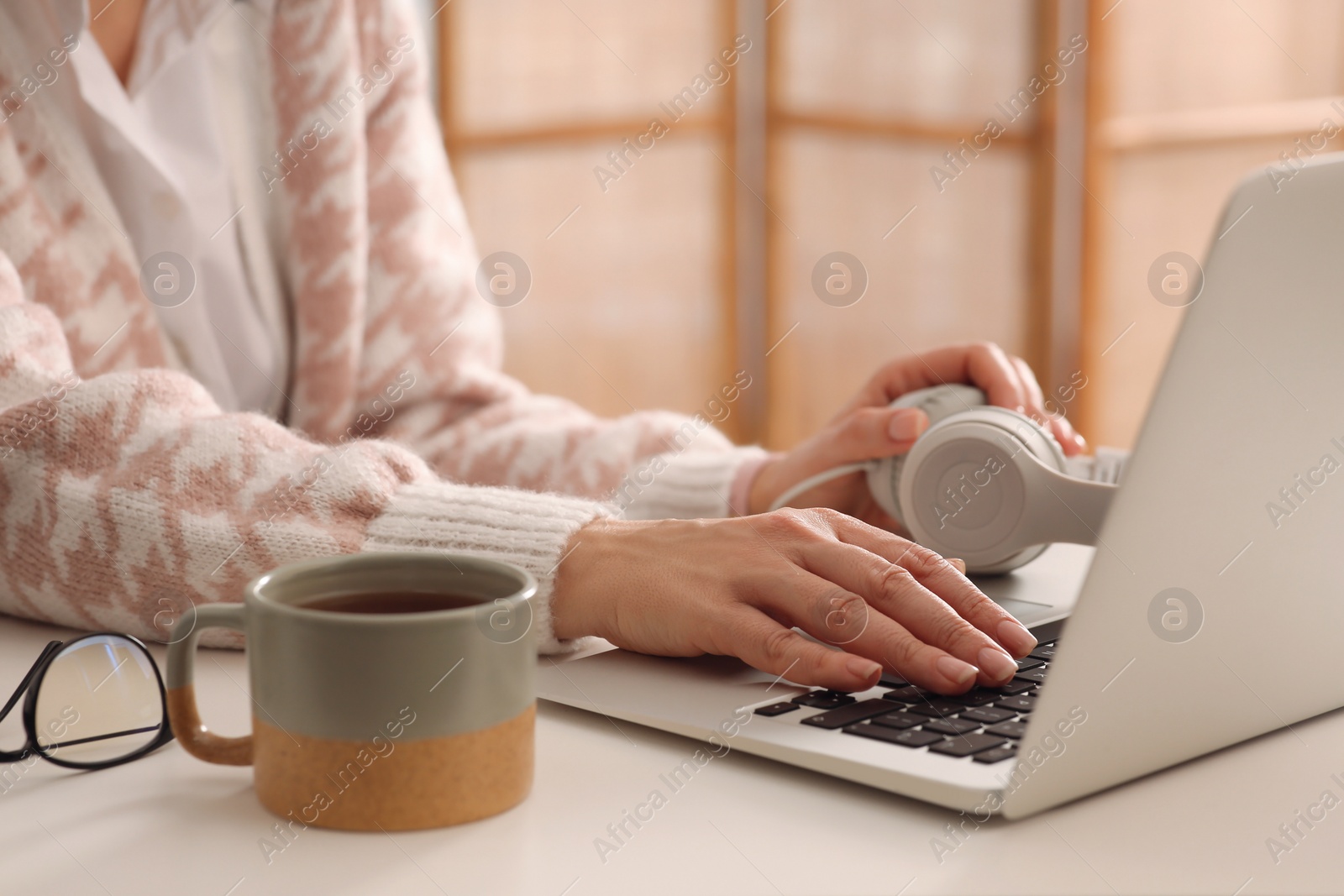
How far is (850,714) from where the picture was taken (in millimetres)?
455

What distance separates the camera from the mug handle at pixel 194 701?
16.1 inches

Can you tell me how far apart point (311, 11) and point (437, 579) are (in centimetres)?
75

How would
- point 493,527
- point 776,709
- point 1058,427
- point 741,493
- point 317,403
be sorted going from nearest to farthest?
point 776,709 → point 493,527 → point 1058,427 → point 741,493 → point 317,403

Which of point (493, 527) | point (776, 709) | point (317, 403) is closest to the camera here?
point (776, 709)

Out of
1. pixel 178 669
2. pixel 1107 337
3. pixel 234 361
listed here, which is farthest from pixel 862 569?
pixel 1107 337

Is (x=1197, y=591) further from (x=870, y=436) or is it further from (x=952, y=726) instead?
(x=870, y=436)

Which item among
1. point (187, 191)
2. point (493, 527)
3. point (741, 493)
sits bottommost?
point (741, 493)

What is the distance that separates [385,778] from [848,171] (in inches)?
109

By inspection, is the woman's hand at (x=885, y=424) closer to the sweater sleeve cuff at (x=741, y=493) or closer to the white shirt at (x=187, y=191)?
the sweater sleeve cuff at (x=741, y=493)

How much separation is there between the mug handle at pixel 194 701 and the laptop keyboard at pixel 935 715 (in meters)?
0.21

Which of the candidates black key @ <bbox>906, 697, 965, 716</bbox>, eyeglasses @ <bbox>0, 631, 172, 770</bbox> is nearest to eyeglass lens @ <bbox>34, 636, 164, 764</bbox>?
eyeglasses @ <bbox>0, 631, 172, 770</bbox>

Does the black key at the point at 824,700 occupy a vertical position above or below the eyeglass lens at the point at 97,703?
below

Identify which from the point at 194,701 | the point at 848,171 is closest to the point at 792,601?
the point at 194,701

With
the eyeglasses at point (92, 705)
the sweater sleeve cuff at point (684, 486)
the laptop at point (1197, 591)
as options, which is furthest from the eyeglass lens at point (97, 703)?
the sweater sleeve cuff at point (684, 486)
